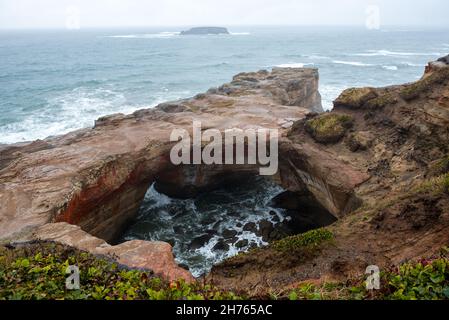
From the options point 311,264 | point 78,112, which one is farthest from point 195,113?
point 78,112

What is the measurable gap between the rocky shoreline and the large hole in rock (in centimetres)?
56

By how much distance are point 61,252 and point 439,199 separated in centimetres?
953

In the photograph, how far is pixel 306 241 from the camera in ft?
34.1

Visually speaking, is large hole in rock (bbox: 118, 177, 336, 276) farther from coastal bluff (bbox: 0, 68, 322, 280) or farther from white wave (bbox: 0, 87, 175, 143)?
white wave (bbox: 0, 87, 175, 143)

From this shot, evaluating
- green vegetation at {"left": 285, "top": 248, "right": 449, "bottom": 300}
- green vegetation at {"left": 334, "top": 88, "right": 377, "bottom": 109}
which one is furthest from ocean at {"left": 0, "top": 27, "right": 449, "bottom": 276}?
green vegetation at {"left": 285, "top": 248, "right": 449, "bottom": 300}

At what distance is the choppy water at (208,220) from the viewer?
52.6 feet

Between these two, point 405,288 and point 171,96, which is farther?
point 171,96

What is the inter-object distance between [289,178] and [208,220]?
4.41m

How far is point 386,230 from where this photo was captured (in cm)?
1020

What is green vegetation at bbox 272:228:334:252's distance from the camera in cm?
1027
